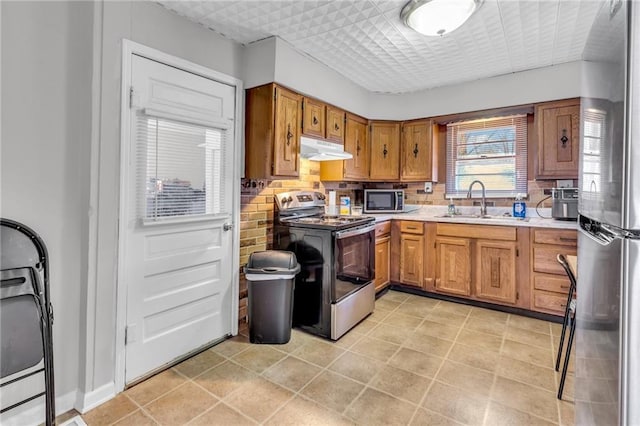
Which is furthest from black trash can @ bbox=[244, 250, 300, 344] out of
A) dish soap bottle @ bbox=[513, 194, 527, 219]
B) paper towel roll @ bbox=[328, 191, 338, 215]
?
dish soap bottle @ bbox=[513, 194, 527, 219]

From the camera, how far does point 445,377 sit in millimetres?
2064

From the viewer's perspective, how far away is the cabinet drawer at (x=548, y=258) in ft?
9.37

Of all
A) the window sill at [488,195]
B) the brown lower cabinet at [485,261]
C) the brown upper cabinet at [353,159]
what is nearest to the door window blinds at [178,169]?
the brown upper cabinet at [353,159]

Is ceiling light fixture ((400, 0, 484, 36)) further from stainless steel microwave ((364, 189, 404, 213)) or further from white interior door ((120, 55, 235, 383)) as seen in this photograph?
stainless steel microwave ((364, 189, 404, 213))

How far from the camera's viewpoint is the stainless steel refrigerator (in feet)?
2.28

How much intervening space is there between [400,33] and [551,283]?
8.58ft

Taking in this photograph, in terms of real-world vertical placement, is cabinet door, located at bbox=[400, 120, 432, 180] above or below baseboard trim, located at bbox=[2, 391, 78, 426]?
above

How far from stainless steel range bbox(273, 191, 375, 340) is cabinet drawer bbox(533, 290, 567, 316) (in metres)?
1.56

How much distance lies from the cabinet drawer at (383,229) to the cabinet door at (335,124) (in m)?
1.03

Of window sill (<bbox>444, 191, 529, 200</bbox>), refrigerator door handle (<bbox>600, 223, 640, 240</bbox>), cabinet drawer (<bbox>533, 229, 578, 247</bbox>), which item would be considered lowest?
cabinet drawer (<bbox>533, 229, 578, 247</bbox>)

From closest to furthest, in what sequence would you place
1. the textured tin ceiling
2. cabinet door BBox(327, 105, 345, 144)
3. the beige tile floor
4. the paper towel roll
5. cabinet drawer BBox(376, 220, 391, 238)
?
the beige tile floor → the textured tin ceiling → cabinet door BBox(327, 105, 345, 144) → cabinet drawer BBox(376, 220, 391, 238) → the paper towel roll

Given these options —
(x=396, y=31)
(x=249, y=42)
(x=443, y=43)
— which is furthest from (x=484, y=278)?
(x=249, y=42)

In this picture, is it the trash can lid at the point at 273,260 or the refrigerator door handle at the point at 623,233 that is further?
the trash can lid at the point at 273,260

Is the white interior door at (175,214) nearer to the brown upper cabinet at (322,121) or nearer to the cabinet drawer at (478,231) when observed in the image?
the brown upper cabinet at (322,121)
